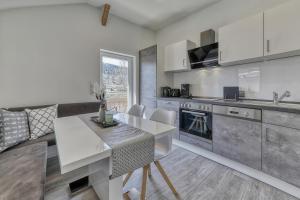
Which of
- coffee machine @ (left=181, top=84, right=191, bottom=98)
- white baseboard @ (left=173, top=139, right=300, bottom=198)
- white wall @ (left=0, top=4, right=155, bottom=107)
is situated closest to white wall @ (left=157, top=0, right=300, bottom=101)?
coffee machine @ (left=181, top=84, right=191, bottom=98)

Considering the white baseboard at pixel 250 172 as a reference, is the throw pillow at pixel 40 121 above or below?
above

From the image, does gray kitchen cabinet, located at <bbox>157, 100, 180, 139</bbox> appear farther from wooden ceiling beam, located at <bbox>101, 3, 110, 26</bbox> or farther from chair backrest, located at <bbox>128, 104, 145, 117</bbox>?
wooden ceiling beam, located at <bbox>101, 3, 110, 26</bbox>

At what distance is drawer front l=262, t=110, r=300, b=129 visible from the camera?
1422 mm

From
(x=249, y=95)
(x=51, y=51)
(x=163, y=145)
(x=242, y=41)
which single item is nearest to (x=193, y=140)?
(x=163, y=145)

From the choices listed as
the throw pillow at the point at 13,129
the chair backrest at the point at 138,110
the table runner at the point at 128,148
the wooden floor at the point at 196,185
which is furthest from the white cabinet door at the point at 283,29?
the throw pillow at the point at 13,129

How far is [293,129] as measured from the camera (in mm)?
1436

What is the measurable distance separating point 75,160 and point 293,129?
205 centimetres

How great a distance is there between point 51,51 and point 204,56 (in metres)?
2.78

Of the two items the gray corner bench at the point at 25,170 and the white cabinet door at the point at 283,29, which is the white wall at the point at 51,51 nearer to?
the gray corner bench at the point at 25,170

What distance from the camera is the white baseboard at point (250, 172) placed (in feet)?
4.90

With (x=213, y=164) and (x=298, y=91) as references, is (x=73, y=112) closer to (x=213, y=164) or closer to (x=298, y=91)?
(x=213, y=164)

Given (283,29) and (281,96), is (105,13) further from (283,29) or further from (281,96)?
(281,96)

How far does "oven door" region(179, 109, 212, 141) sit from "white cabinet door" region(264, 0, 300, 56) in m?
Answer: 1.22

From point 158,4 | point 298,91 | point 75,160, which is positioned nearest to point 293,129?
point 298,91
